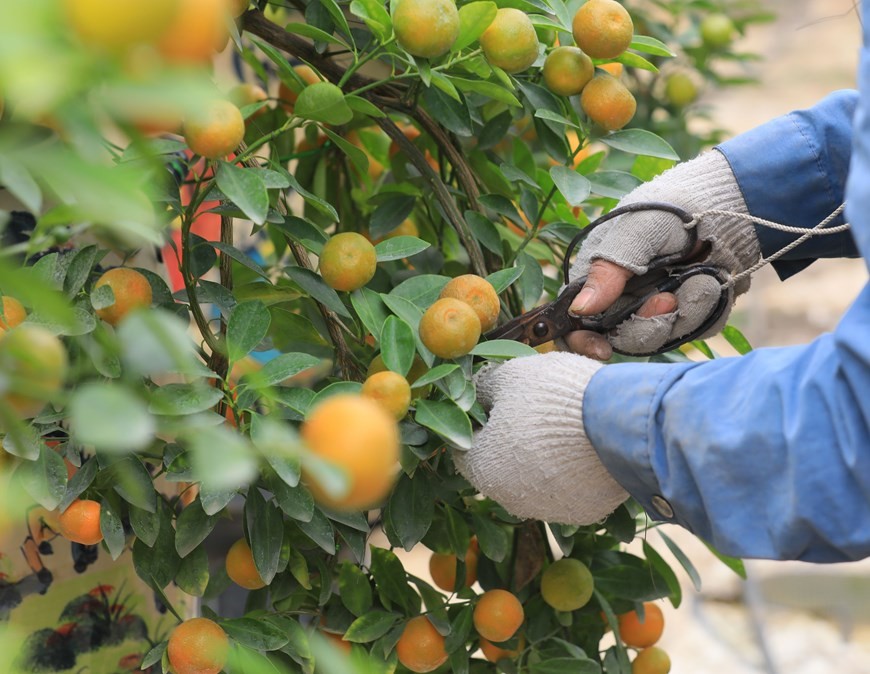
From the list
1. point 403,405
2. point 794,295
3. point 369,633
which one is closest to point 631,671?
point 369,633

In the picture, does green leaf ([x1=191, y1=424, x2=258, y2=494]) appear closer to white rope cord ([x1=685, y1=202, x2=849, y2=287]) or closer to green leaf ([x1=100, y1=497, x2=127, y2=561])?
green leaf ([x1=100, y1=497, x2=127, y2=561])

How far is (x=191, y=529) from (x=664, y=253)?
0.41m

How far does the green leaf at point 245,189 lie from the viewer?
1.82 feet

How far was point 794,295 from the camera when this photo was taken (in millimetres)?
2777

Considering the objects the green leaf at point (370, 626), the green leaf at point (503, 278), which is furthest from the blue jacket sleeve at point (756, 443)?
the green leaf at point (370, 626)

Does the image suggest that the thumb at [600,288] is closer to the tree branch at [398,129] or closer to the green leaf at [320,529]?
the tree branch at [398,129]

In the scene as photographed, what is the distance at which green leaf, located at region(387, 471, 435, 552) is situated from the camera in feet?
2.16

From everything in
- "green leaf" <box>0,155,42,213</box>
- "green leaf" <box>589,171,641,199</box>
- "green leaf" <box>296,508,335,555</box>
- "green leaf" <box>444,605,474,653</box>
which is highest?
"green leaf" <box>0,155,42,213</box>

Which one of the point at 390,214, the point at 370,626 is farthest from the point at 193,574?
the point at 390,214

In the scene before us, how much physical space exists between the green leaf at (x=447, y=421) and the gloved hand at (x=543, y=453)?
46mm

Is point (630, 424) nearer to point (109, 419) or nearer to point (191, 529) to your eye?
point (191, 529)

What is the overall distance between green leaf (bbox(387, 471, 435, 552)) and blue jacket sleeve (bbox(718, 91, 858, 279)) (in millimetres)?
356

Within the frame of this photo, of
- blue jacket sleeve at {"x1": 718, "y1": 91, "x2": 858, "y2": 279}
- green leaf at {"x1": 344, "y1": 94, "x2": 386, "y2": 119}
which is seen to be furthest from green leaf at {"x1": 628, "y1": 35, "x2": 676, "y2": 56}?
green leaf at {"x1": 344, "y1": 94, "x2": 386, "y2": 119}

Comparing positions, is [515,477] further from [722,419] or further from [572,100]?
[572,100]
